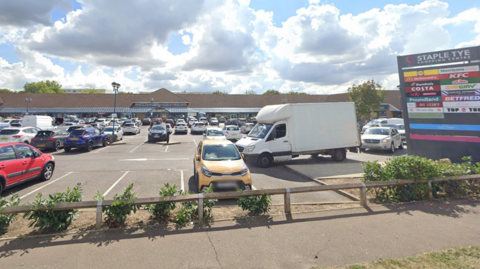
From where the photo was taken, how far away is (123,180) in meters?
8.59

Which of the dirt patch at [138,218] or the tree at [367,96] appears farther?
the tree at [367,96]

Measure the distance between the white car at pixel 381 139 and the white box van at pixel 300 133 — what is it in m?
3.89

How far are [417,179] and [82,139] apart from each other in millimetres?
17551

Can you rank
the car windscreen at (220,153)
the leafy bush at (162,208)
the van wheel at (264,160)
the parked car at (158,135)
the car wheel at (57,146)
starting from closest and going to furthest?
the leafy bush at (162,208) < the car windscreen at (220,153) < the van wheel at (264,160) < the car wheel at (57,146) < the parked car at (158,135)

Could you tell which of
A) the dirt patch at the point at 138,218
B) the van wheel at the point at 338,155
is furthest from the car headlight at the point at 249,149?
the dirt patch at the point at 138,218

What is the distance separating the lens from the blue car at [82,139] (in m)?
15.6

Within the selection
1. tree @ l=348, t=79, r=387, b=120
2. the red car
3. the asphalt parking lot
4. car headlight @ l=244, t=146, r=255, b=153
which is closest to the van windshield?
car headlight @ l=244, t=146, r=255, b=153

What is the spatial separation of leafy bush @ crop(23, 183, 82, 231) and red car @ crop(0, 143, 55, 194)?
337 cm

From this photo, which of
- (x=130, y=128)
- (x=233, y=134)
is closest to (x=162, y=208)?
(x=233, y=134)

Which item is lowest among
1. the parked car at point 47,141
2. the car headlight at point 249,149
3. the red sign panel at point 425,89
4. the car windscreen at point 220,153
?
the car headlight at point 249,149

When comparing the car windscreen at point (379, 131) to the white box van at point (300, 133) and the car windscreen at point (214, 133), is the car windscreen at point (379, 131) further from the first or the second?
the car windscreen at point (214, 133)

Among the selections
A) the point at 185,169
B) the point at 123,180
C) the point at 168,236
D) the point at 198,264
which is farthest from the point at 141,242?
the point at 185,169

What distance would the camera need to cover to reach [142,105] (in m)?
56.1

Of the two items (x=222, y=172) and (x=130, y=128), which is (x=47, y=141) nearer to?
(x=130, y=128)
